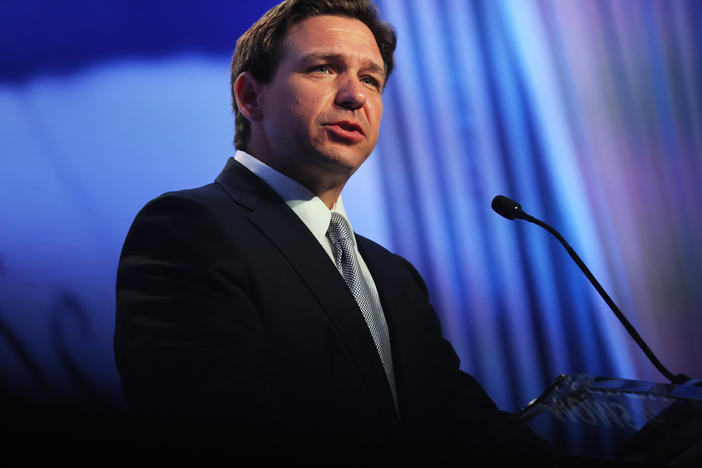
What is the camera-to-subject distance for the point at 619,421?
68 cm

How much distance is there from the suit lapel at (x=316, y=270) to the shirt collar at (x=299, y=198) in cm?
3

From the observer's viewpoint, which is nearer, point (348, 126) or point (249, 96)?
point (348, 126)

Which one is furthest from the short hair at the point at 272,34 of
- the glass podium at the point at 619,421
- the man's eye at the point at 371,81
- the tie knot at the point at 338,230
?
the glass podium at the point at 619,421

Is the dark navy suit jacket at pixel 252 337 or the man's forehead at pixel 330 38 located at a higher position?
the man's forehead at pixel 330 38

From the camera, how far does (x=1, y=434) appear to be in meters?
1.13

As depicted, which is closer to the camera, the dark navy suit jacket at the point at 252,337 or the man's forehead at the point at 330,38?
the dark navy suit jacket at the point at 252,337

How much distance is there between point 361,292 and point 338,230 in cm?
15

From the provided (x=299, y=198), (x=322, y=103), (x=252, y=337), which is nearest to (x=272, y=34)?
(x=322, y=103)

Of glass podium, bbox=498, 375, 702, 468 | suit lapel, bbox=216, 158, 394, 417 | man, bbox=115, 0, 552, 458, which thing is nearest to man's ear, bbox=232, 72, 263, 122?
man, bbox=115, 0, 552, 458

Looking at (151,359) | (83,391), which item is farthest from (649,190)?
(83,391)

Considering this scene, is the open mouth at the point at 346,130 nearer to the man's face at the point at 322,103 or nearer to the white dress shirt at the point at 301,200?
the man's face at the point at 322,103

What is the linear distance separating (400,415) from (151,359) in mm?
466

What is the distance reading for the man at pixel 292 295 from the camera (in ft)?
2.76

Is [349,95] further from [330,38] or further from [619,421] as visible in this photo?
[619,421]
